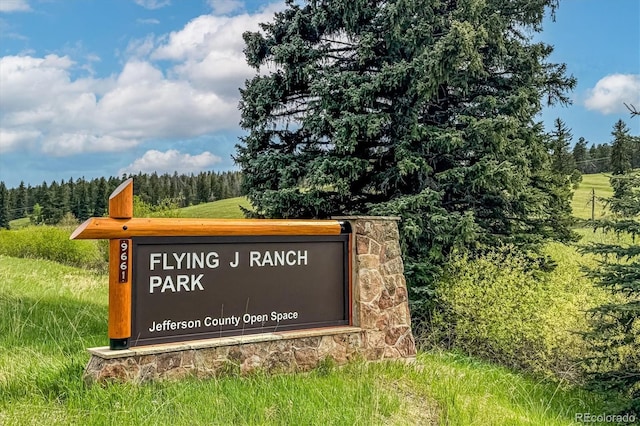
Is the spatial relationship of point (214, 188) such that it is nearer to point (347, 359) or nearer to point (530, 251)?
point (530, 251)

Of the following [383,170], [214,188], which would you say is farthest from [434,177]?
[214,188]

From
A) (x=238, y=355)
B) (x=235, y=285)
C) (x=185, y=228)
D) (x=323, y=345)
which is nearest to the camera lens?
(x=185, y=228)

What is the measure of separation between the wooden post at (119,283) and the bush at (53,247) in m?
18.1

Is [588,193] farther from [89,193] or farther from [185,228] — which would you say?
[185,228]

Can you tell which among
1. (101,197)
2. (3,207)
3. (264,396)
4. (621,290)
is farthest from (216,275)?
(3,207)

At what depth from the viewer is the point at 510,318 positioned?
9852 millimetres

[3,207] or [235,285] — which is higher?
[3,207]

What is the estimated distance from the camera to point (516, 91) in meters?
10.8

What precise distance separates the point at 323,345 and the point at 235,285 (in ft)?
3.87

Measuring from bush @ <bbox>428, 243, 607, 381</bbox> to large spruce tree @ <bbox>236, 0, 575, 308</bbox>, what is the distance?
1.86 ft

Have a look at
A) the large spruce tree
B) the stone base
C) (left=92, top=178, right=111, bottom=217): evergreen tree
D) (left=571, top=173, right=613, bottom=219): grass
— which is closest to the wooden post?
the stone base

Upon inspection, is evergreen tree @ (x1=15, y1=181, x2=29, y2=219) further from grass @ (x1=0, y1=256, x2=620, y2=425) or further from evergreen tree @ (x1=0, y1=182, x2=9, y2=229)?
grass @ (x1=0, y1=256, x2=620, y2=425)

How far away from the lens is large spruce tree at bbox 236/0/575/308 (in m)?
9.88

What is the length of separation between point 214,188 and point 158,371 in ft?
159
